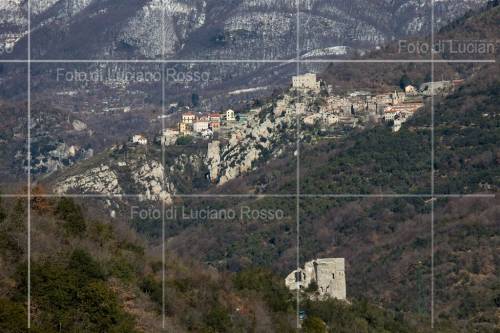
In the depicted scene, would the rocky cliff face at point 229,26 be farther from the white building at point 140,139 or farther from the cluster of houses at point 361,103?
the white building at point 140,139

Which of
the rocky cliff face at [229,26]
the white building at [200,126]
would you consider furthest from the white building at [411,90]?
the rocky cliff face at [229,26]

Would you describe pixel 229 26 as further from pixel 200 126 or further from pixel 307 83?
pixel 307 83

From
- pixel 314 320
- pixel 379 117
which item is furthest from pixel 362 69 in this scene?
pixel 314 320

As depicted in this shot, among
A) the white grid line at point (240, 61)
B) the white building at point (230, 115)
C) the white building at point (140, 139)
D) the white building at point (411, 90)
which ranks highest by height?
the white grid line at point (240, 61)

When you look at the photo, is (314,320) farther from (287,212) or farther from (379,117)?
(379,117)

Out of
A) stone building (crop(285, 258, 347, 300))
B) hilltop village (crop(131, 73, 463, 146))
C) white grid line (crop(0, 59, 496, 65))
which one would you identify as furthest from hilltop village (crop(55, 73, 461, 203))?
stone building (crop(285, 258, 347, 300))

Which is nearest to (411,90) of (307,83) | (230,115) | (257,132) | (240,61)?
(307,83)
